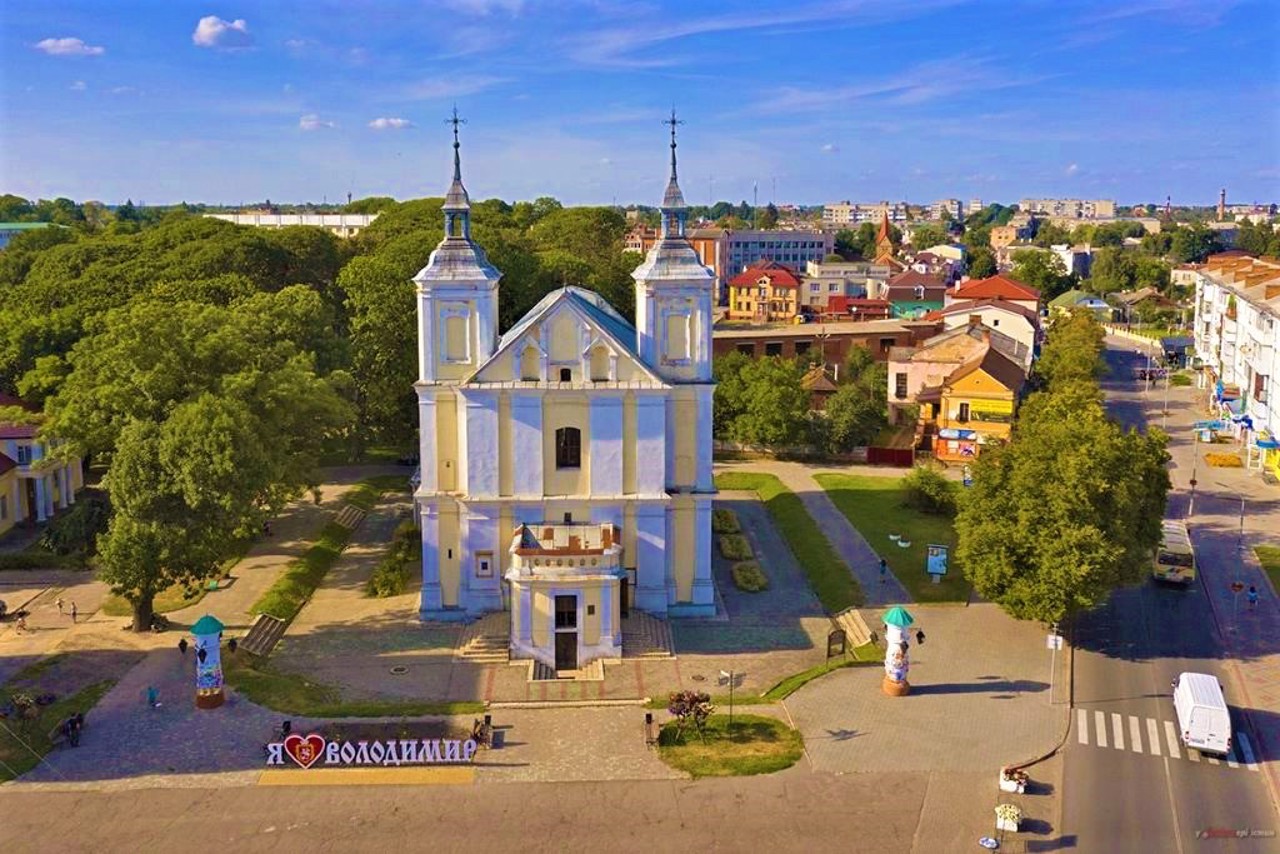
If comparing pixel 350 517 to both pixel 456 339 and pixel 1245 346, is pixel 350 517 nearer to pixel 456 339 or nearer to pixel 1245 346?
pixel 456 339

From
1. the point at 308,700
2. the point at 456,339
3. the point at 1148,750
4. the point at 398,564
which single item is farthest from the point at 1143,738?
the point at 398,564

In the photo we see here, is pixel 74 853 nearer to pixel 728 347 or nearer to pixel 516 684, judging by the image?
pixel 516 684

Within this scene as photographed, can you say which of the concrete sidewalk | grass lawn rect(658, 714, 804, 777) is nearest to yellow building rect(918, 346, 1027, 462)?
the concrete sidewalk

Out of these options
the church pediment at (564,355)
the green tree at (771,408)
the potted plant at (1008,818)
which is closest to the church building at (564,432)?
the church pediment at (564,355)

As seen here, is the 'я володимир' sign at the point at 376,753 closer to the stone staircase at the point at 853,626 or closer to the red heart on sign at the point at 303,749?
the red heart on sign at the point at 303,749

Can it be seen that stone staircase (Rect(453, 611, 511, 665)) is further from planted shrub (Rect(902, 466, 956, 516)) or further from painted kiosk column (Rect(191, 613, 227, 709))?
planted shrub (Rect(902, 466, 956, 516))

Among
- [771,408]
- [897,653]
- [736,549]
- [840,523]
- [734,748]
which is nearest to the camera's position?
[734,748]
